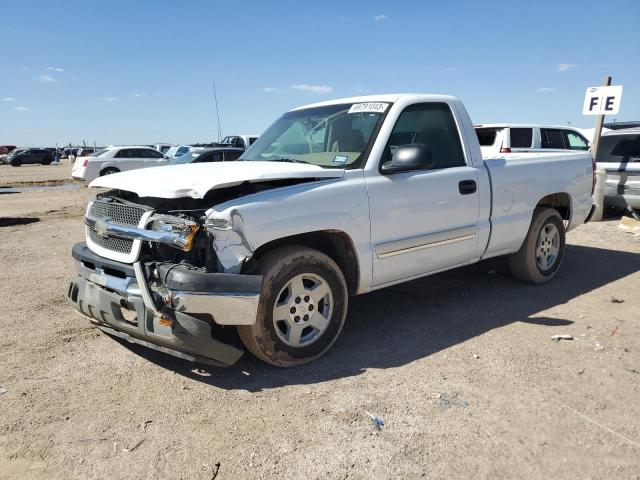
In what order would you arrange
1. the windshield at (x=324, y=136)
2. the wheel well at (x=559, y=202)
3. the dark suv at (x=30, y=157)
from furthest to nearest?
the dark suv at (x=30, y=157)
the wheel well at (x=559, y=202)
the windshield at (x=324, y=136)

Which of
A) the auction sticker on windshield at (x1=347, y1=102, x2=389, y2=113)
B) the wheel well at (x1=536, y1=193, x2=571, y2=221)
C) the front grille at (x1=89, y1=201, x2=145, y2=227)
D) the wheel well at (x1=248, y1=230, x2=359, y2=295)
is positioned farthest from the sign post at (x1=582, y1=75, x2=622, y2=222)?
the front grille at (x1=89, y1=201, x2=145, y2=227)

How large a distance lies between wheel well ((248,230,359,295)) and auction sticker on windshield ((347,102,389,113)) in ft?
3.91

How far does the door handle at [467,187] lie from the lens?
446 cm

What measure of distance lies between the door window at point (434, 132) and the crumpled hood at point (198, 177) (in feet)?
2.87

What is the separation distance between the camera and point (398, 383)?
11.3 ft

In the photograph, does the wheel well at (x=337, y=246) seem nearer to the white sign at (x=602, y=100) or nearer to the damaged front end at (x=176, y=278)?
the damaged front end at (x=176, y=278)

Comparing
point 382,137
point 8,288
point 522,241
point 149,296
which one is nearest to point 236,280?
point 149,296

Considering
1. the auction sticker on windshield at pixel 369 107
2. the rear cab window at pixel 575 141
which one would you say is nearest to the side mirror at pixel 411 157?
the auction sticker on windshield at pixel 369 107

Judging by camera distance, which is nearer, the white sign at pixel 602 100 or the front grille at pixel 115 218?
the front grille at pixel 115 218

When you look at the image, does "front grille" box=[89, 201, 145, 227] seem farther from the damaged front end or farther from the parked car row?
the parked car row

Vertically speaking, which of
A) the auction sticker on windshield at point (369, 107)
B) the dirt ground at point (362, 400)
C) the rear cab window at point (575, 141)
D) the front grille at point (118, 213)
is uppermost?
the auction sticker on windshield at point (369, 107)

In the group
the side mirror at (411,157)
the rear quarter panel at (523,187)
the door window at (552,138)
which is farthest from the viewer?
the door window at (552,138)

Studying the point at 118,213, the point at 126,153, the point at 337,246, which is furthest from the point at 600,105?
the point at 126,153

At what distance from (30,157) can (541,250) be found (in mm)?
50659
